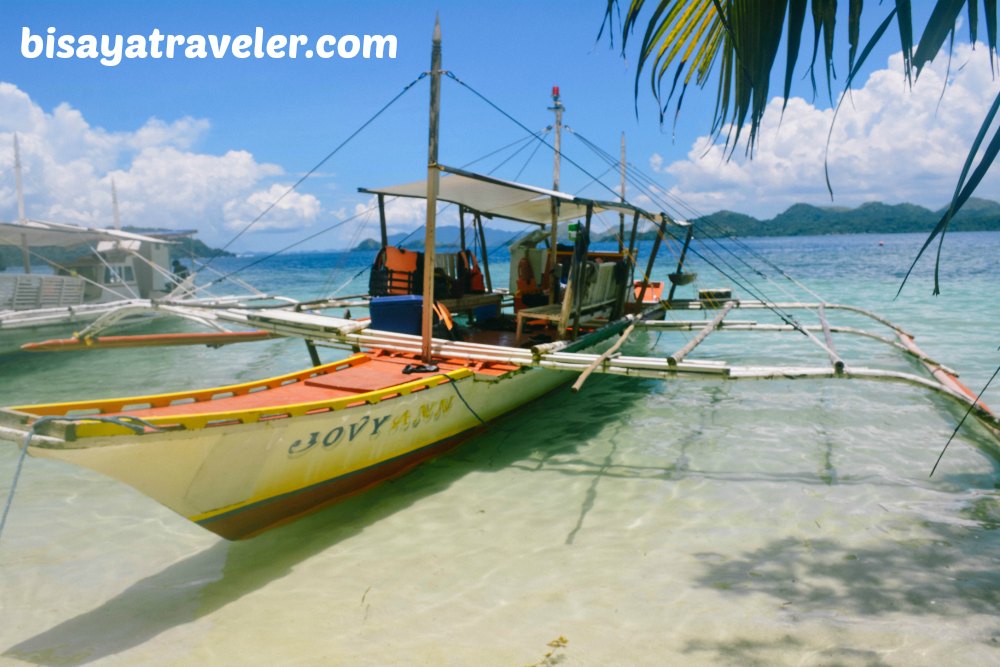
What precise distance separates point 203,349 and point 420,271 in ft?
36.3

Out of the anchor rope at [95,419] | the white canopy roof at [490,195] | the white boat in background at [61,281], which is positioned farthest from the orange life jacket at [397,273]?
the white boat in background at [61,281]

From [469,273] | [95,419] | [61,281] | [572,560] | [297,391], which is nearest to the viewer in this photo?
[95,419]

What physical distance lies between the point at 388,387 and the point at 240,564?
6.87 feet

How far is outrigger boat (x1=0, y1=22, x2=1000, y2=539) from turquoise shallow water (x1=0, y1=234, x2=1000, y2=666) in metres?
0.57

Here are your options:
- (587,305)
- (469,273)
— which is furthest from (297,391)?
(469,273)

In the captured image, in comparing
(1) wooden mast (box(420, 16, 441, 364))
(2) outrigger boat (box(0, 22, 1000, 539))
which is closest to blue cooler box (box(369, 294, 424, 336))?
(2) outrigger boat (box(0, 22, 1000, 539))

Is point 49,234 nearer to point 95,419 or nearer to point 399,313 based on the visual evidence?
point 399,313

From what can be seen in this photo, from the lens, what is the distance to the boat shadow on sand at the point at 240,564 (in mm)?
4426

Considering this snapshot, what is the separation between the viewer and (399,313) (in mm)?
8586

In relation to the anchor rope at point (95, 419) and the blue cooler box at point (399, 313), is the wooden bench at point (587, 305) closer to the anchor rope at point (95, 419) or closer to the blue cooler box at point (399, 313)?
the blue cooler box at point (399, 313)

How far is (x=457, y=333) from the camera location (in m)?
9.52

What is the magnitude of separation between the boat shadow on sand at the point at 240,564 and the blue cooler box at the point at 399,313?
5.77 feet

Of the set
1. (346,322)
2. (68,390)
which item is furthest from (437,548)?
(68,390)

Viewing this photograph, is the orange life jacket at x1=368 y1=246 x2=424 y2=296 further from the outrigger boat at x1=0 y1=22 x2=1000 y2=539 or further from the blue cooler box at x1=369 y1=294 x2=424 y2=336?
the blue cooler box at x1=369 y1=294 x2=424 y2=336
